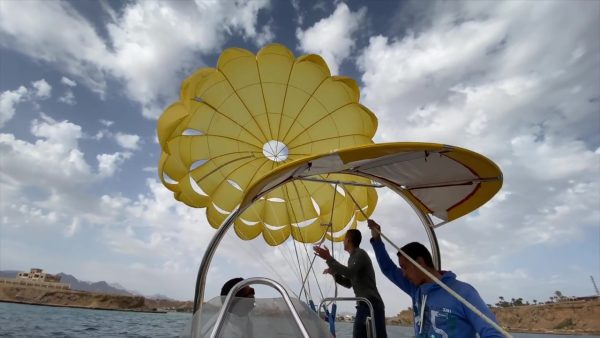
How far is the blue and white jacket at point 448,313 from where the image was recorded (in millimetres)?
2479

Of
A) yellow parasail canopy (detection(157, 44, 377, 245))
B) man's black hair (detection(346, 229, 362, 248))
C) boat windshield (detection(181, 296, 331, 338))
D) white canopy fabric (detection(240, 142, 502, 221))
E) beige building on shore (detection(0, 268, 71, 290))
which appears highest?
yellow parasail canopy (detection(157, 44, 377, 245))

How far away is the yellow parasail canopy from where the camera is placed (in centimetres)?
703

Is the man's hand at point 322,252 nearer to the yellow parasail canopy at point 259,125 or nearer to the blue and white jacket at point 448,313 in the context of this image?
the blue and white jacket at point 448,313

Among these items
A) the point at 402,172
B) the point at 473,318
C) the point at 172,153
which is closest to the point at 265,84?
the point at 172,153

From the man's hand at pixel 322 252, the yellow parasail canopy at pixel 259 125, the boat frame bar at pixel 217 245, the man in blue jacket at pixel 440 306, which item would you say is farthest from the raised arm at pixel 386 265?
the yellow parasail canopy at pixel 259 125

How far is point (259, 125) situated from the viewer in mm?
7574

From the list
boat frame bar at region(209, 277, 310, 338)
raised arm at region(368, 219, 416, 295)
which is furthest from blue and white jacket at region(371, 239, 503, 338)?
boat frame bar at region(209, 277, 310, 338)

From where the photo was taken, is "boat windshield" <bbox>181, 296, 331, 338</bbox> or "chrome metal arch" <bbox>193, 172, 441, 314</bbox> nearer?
"boat windshield" <bbox>181, 296, 331, 338</bbox>

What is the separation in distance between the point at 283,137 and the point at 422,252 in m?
5.10

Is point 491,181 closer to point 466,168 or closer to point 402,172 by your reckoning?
point 466,168

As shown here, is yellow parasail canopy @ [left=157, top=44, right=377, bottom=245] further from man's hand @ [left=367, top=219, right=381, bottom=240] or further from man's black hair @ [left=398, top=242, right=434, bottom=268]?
man's black hair @ [left=398, top=242, right=434, bottom=268]

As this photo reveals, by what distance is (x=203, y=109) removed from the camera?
7.11 m

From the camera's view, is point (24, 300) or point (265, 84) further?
point (24, 300)

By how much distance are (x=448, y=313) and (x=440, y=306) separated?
86 millimetres
